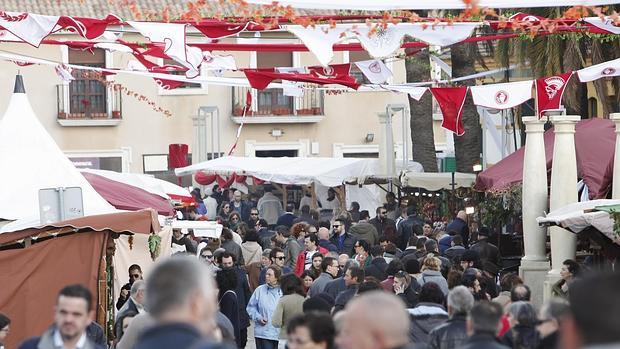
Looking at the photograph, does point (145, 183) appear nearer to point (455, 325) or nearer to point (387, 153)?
point (387, 153)

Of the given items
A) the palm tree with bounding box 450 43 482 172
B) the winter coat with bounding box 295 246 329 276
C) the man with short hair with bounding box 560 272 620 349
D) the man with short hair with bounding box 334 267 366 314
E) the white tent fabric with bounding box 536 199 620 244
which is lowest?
the winter coat with bounding box 295 246 329 276

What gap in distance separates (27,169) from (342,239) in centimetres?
595

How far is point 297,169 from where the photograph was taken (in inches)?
1289

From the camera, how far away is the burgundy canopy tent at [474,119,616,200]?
19969 millimetres

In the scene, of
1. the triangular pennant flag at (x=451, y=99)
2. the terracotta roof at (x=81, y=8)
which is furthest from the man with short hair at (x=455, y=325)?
the terracotta roof at (x=81, y=8)

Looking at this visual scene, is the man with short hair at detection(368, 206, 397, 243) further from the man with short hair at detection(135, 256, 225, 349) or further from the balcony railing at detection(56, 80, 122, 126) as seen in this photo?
the man with short hair at detection(135, 256, 225, 349)

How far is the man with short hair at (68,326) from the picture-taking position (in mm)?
7535

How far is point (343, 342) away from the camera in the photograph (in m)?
5.61

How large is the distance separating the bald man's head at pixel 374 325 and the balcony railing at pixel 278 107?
1452 inches

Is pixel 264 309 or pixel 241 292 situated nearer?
pixel 264 309

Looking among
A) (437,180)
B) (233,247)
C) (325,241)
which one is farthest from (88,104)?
(233,247)

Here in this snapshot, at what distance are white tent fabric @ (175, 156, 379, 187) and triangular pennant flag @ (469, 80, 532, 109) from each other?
1176 cm

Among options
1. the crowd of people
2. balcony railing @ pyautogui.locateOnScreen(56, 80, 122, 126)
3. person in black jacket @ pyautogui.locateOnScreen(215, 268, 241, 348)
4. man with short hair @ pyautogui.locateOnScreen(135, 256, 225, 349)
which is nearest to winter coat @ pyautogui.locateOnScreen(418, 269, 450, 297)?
the crowd of people

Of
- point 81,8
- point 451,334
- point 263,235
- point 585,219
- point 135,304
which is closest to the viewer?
point 451,334
